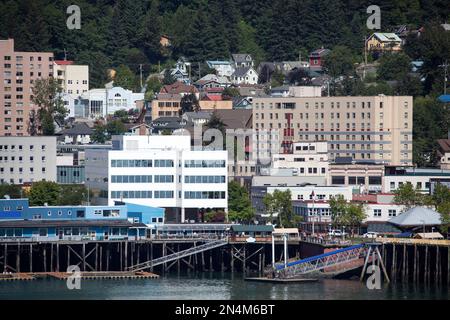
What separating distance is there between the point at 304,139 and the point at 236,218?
105 feet

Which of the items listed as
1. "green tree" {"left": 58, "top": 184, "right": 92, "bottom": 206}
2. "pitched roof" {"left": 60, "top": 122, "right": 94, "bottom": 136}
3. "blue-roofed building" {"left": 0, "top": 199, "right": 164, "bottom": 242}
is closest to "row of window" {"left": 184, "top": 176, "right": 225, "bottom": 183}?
"blue-roofed building" {"left": 0, "top": 199, "right": 164, "bottom": 242}

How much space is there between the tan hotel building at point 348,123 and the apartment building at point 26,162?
67.2 ft

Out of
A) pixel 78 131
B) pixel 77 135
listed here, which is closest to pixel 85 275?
pixel 77 135

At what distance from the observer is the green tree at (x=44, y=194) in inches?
5036

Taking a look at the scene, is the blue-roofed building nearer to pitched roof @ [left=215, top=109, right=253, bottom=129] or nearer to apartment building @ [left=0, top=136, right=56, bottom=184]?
apartment building @ [left=0, top=136, right=56, bottom=184]

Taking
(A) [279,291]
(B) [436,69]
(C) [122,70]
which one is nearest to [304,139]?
(B) [436,69]

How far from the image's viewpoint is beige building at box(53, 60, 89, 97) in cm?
19150

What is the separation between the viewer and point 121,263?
115500mm

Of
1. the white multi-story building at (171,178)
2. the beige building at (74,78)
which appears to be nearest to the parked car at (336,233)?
the white multi-story building at (171,178)

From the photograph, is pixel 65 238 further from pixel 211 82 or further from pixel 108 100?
pixel 211 82

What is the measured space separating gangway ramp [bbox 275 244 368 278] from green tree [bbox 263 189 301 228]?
44.1 feet

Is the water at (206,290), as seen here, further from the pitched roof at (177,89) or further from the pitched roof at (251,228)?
the pitched roof at (177,89)

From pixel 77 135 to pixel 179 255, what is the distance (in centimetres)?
5367

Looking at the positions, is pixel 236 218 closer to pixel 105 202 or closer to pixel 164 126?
pixel 105 202
